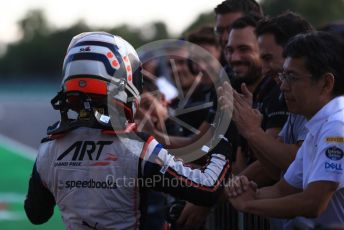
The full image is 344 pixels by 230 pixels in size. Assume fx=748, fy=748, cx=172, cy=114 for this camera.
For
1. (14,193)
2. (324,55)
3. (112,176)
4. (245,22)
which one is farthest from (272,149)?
(14,193)

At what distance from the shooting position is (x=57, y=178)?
421 cm

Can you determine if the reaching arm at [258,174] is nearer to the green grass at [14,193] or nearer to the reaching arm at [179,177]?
the reaching arm at [179,177]

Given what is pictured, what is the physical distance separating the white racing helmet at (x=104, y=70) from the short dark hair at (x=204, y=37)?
4.33 m

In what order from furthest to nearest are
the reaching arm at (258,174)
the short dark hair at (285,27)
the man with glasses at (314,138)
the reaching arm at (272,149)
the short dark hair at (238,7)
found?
the short dark hair at (238,7) < the short dark hair at (285,27) < the reaching arm at (258,174) < the reaching arm at (272,149) < the man with glasses at (314,138)

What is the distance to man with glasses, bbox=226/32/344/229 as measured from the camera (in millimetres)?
3830

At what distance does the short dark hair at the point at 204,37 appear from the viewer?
8609 millimetres

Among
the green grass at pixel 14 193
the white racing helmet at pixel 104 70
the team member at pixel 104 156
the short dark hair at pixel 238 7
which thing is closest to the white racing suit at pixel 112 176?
the team member at pixel 104 156

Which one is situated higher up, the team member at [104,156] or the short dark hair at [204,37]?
the short dark hair at [204,37]

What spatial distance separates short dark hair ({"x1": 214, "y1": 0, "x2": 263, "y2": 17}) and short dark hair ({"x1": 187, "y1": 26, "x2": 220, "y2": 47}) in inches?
49.7


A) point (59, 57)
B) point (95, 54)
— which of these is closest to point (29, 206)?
point (95, 54)

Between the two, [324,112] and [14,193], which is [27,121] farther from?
[324,112]

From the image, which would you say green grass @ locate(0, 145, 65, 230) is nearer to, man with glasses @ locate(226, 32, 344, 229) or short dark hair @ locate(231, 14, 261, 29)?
short dark hair @ locate(231, 14, 261, 29)

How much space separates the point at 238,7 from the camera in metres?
7.26

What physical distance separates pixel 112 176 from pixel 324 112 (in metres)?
1.20
